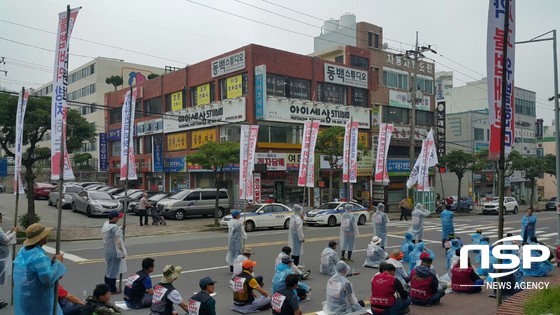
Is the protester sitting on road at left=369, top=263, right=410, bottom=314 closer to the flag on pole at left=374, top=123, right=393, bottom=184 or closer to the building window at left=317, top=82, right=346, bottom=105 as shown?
the flag on pole at left=374, top=123, right=393, bottom=184

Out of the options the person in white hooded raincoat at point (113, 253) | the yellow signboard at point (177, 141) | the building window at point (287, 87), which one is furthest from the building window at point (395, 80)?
the person in white hooded raincoat at point (113, 253)

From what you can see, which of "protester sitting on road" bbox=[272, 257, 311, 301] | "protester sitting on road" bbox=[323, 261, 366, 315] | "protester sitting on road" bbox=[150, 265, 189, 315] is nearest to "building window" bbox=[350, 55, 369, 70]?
"protester sitting on road" bbox=[272, 257, 311, 301]

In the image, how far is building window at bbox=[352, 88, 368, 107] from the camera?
39.4 m

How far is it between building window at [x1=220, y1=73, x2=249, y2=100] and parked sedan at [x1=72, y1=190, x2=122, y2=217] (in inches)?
452

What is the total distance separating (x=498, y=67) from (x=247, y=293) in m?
5.81

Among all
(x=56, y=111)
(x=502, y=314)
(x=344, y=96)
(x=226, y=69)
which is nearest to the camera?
(x=502, y=314)

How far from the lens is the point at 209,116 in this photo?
3591 cm

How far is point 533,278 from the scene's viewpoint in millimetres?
11547

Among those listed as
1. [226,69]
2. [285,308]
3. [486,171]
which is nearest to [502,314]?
[285,308]

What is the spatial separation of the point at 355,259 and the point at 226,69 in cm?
2268

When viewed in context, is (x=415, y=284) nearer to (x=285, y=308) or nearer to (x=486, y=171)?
(x=285, y=308)

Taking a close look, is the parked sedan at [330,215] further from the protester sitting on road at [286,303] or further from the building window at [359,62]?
the protester sitting on road at [286,303]

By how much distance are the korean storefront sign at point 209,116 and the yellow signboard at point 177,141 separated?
1.68ft

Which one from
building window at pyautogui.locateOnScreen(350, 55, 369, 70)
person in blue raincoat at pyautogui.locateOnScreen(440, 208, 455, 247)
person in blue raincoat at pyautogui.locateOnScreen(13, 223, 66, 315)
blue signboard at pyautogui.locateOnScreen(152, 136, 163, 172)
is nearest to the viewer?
person in blue raincoat at pyautogui.locateOnScreen(13, 223, 66, 315)
